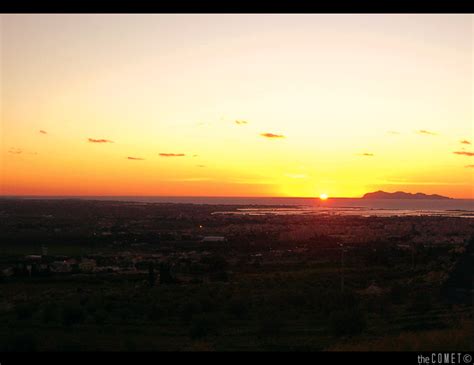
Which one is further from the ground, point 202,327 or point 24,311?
point 202,327

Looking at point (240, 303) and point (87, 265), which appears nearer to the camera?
point (240, 303)

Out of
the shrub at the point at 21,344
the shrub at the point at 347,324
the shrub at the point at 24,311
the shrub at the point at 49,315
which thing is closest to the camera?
the shrub at the point at 21,344

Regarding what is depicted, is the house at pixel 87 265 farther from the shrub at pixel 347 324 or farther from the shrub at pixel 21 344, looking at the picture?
the shrub at pixel 347 324

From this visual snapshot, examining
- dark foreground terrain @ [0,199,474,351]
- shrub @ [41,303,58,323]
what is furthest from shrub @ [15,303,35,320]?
shrub @ [41,303,58,323]

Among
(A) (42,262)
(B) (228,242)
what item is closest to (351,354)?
(A) (42,262)

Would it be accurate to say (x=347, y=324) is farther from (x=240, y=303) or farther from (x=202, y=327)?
(x=240, y=303)

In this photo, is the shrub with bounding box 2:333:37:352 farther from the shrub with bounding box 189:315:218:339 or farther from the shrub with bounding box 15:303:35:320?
the shrub with bounding box 15:303:35:320
